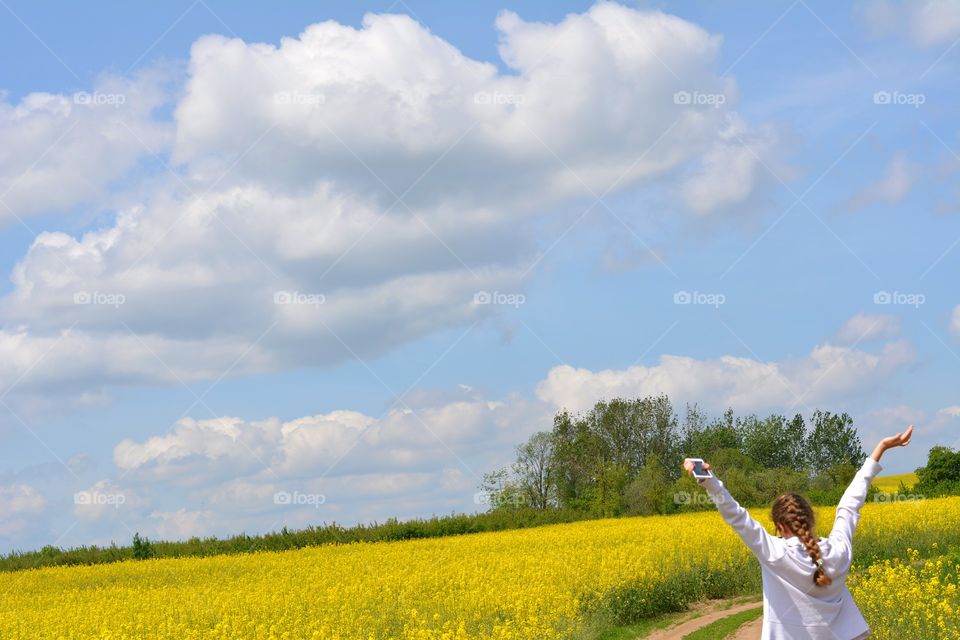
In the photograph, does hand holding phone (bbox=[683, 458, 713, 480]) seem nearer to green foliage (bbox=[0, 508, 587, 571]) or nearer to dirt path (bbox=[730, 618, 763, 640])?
dirt path (bbox=[730, 618, 763, 640])

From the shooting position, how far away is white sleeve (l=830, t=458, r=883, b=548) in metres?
6.63

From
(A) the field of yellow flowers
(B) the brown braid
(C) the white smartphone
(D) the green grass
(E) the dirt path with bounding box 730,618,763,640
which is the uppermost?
(C) the white smartphone

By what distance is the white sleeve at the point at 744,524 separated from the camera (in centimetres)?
571

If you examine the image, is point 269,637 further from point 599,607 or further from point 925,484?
point 925,484

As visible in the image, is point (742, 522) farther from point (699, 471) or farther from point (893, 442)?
point (893, 442)

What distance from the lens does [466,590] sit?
17.4m

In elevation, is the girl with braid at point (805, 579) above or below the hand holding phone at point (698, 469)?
below

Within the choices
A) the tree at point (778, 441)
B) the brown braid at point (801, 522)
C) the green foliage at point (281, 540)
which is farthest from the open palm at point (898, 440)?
the tree at point (778, 441)

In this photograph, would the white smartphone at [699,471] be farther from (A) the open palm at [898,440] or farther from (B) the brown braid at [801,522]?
(A) the open palm at [898,440]

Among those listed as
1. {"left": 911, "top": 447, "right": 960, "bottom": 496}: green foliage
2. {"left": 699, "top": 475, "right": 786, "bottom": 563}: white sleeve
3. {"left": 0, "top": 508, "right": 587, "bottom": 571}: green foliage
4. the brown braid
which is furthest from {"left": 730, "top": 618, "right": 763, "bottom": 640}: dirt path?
{"left": 911, "top": 447, "right": 960, "bottom": 496}: green foliage

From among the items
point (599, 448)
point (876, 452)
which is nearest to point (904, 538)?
point (876, 452)

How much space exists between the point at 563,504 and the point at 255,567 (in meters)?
32.6

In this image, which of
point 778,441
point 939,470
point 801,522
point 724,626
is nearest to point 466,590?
point 724,626

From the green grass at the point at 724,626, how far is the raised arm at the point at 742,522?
38.9 ft
